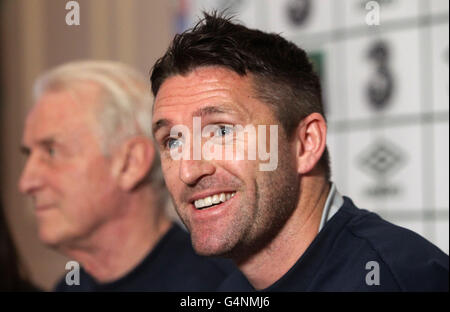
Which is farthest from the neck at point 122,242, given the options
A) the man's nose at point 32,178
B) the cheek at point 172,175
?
the cheek at point 172,175

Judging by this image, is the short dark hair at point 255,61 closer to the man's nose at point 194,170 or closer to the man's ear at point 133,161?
the man's nose at point 194,170

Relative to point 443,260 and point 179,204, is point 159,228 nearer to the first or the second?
point 179,204

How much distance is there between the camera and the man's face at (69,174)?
112 cm

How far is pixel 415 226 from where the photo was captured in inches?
51.4

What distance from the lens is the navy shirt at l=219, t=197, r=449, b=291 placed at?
0.68 metres

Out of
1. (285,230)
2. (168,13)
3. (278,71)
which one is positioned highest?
(168,13)

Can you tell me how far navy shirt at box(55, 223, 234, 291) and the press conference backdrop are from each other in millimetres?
396

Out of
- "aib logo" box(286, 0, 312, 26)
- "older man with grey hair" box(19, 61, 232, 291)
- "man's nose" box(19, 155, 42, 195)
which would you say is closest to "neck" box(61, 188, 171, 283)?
"older man with grey hair" box(19, 61, 232, 291)

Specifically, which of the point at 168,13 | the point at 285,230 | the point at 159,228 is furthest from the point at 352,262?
the point at 168,13

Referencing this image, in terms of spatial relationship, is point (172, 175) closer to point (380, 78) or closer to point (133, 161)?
point (133, 161)

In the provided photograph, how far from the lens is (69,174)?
1.12 metres

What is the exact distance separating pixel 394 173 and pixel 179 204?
2.30ft

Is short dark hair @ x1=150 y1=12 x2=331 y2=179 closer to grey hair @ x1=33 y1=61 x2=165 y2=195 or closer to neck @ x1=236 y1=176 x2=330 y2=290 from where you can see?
neck @ x1=236 y1=176 x2=330 y2=290

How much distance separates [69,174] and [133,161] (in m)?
0.11
